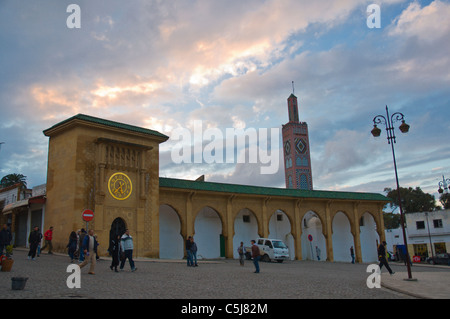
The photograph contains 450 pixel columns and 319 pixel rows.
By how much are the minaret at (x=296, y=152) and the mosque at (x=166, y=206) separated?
46078mm

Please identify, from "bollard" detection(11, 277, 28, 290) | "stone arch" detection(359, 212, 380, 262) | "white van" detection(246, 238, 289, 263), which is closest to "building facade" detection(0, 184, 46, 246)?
"white van" detection(246, 238, 289, 263)

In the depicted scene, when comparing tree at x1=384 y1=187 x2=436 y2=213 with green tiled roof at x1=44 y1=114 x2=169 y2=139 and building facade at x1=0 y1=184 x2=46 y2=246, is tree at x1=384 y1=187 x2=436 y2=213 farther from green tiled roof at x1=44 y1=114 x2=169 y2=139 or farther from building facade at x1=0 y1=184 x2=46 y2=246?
building facade at x1=0 y1=184 x2=46 y2=246

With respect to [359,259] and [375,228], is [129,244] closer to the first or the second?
[359,259]

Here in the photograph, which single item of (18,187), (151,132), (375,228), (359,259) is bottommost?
(359,259)

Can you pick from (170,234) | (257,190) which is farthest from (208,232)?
(257,190)

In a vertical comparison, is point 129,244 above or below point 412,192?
below

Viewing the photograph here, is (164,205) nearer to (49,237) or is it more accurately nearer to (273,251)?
(273,251)

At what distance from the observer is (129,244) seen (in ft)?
48.1

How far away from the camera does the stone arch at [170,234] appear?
1117 inches

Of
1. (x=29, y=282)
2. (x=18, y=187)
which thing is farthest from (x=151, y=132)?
(x=29, y=282)

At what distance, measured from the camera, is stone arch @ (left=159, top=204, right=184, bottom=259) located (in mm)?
28359

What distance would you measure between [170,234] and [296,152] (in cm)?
6127

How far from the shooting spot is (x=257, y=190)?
Result: 32.5 m

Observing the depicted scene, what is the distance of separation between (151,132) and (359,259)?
75.3 feet
